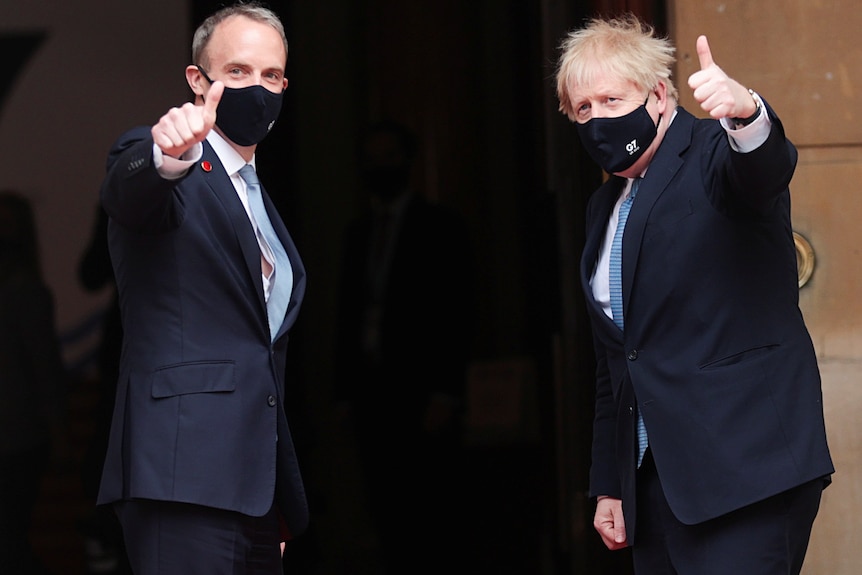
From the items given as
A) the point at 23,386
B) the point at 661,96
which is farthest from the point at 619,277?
the point at 23,386

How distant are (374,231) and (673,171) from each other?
2551 mm

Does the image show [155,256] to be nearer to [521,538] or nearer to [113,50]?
[113,50]

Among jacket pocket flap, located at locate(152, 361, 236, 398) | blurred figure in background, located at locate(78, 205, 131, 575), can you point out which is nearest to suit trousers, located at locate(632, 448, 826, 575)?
jacket pocket flap, located at locate(152, 361, 236, 398)

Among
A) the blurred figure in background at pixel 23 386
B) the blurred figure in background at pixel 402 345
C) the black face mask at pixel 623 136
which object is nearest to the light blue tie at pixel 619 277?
the black face mask at pixel 623 136

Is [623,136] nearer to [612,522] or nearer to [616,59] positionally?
[616,59]

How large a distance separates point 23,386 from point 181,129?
8.59 feet

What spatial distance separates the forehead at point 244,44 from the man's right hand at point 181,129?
0.45m

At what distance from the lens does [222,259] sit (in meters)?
2.62

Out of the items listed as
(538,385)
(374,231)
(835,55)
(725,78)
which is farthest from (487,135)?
(725,78)

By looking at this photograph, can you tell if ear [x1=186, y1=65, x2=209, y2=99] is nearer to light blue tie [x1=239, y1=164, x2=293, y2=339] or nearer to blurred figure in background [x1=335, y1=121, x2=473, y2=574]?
light blue tie [x1=239, y1=164, x2=293, y2=339]

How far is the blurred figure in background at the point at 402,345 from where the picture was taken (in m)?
5.14

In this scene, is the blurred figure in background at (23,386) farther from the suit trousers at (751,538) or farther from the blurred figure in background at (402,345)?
the suit trousers at (751,538)

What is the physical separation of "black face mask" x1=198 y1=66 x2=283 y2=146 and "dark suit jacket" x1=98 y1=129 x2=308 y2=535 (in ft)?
0.31

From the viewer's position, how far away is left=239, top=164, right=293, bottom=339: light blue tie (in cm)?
280
